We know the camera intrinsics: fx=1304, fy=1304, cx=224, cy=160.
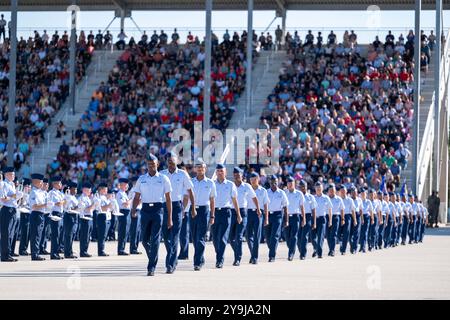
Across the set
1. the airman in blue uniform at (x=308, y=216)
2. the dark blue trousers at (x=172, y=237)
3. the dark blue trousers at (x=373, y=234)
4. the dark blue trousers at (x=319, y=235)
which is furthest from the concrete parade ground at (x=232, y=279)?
the dark blue trousers at (x=373, y=234)

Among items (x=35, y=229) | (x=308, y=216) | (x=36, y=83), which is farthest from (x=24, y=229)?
(x=36, y=83)

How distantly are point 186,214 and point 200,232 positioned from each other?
3.82 m

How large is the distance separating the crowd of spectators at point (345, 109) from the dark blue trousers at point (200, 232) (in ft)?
67.8

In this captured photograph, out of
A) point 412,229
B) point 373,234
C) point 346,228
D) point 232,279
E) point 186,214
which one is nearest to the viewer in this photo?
point 232,279

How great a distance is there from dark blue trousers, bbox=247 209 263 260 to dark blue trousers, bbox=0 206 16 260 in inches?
187

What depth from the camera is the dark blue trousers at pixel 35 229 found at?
86.3ft

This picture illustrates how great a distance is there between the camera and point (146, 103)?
53.2 metres

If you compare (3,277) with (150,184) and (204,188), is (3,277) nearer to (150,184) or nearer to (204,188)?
(150,184)

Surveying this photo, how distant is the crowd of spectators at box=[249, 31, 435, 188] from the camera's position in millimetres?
46375

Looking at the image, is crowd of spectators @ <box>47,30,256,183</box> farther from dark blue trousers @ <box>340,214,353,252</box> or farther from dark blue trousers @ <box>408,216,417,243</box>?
dark blue trousers @ <box>340,214,353,252</box>

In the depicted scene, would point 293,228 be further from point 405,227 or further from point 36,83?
point 36,83

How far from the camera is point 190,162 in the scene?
46375 mm
